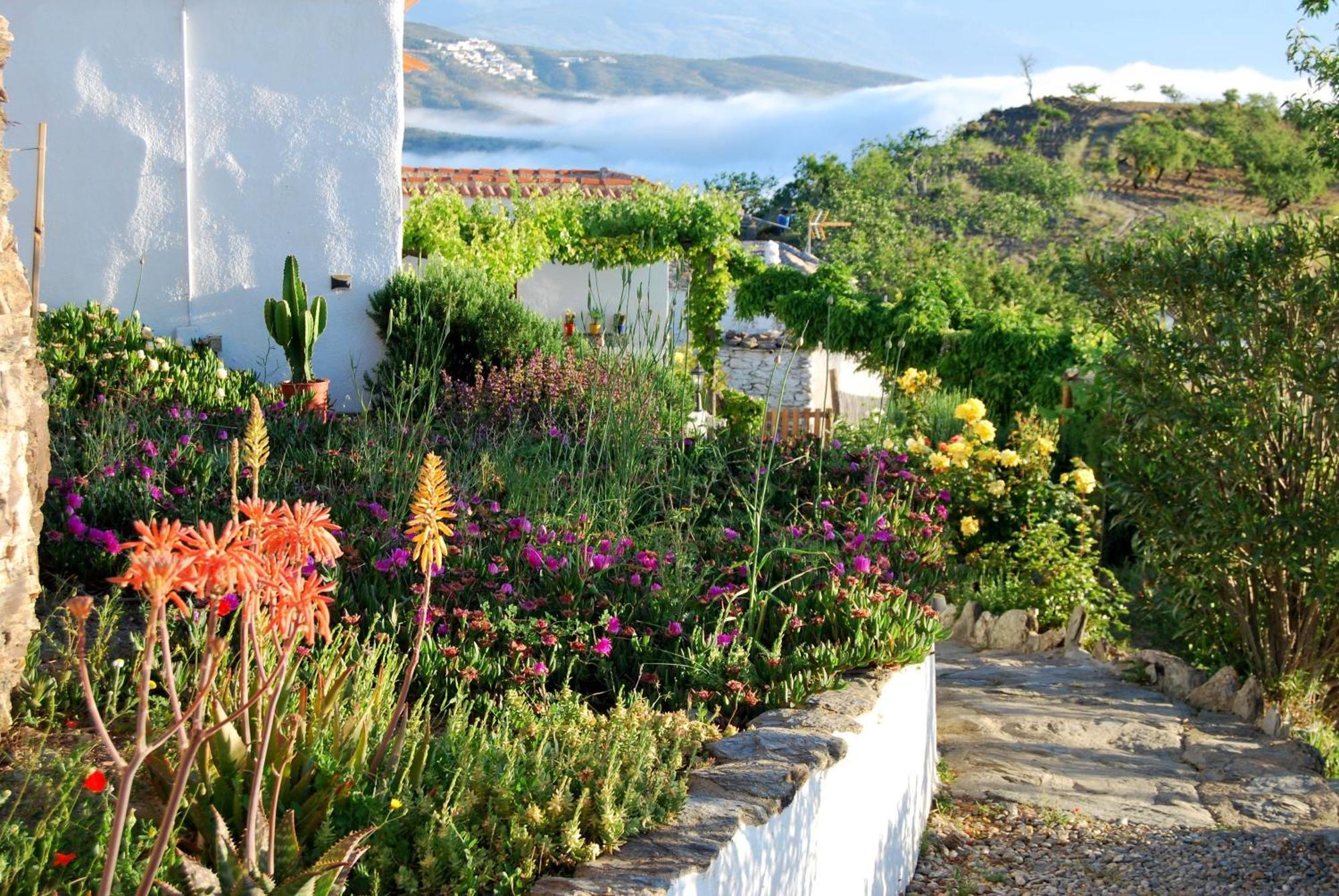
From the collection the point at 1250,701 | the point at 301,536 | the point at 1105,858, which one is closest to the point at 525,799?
the point at 301,536

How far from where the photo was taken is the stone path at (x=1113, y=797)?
425 centimetres

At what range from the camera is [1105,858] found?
4.35m

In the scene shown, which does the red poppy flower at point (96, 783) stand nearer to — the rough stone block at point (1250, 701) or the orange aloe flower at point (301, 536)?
the orange aloe flower at point (301, 536)

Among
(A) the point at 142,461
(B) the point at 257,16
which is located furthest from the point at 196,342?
(A) the point at 142,461

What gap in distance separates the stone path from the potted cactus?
5837mm

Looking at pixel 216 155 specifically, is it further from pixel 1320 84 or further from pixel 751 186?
pixel 751 186

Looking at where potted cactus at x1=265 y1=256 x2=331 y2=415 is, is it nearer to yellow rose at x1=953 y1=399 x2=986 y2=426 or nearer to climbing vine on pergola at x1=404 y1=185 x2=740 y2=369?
climbing vine on pergola at x1=404 y1=185 x2=740 y2=369

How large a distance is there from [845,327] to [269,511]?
48.2ft

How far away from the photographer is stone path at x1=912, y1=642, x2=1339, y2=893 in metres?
4.25

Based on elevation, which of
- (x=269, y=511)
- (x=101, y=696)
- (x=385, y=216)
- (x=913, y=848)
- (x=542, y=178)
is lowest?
(x=913, y=848)

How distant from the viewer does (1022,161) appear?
3428 centimetres

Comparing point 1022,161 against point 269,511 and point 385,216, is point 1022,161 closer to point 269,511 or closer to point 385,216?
point 385,216

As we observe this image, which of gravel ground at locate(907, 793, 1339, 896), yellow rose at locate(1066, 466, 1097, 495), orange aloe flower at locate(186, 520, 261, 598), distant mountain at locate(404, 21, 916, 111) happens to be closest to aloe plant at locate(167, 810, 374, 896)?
orange aloe flower at locate(186, 520, 261, 598)

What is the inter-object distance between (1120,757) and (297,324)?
700cm
